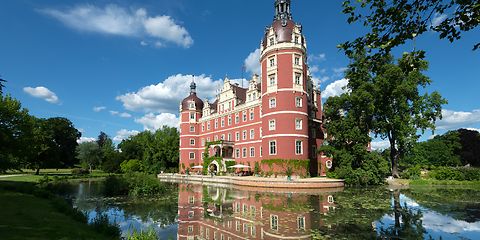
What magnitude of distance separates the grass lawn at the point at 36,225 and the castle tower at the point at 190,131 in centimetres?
4005

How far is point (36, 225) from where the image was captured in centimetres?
900

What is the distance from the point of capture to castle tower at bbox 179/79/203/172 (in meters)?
52.7

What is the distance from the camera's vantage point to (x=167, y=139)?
57344 mm

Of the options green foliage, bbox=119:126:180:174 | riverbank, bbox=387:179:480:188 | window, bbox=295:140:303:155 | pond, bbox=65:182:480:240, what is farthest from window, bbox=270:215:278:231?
green foliage, bbox=119:126:180:174

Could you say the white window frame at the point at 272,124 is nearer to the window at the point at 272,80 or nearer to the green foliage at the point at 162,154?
the window at the point at 272,80

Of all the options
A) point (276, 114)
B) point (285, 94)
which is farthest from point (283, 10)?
point (276, 114)

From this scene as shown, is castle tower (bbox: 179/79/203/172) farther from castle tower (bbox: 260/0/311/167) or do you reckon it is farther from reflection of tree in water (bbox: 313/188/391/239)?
reflection of tree in water (bbox: 313/188/391/239)

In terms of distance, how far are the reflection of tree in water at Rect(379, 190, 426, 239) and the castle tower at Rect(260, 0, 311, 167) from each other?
1861 cm

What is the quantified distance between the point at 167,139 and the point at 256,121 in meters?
22.2

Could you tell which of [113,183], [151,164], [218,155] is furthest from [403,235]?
[151,164]

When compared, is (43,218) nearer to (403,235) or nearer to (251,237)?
(251,237)

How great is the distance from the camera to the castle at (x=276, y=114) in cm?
3441

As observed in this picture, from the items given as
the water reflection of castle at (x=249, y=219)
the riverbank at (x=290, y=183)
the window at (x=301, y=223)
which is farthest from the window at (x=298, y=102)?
the window at (x=301, y=223)

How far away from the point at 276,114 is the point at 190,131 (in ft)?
73.9
